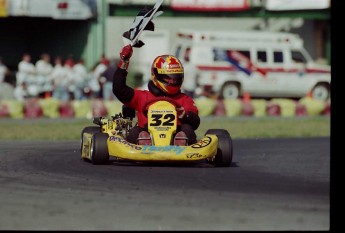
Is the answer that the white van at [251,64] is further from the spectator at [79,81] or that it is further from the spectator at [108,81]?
the spectator at [108,81]

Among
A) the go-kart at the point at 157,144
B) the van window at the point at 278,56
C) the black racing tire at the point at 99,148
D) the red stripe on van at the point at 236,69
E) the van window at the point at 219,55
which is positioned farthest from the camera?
the van window at the point at 278,56

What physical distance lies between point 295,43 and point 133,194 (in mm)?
22190

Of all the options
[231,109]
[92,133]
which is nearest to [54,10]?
[231,109]

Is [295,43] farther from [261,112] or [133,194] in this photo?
[133,194]

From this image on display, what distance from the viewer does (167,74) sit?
12.2 m

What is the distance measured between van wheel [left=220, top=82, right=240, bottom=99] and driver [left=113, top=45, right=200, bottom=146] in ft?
57.4

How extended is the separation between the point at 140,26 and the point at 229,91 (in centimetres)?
1754

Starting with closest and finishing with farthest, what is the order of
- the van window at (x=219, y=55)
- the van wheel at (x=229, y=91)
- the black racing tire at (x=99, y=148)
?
1. the black racing tire at (x=99, y=148)
2. the van window at (x=219, y=55)
3. the van wheel at (x=229, y=91)

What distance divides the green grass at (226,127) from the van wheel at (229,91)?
5.29 meters

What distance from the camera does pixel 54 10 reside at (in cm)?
3159

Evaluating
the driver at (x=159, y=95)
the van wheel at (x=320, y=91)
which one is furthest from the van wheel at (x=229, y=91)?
the driver at (x=159, y=95)

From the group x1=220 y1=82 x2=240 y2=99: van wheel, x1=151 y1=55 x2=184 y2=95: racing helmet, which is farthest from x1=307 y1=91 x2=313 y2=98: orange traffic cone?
x1=151 y1=55 x2=184 y2=95: racing helmet

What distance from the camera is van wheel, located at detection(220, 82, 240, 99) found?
29969 millimetres

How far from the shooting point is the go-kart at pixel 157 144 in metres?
11.4
